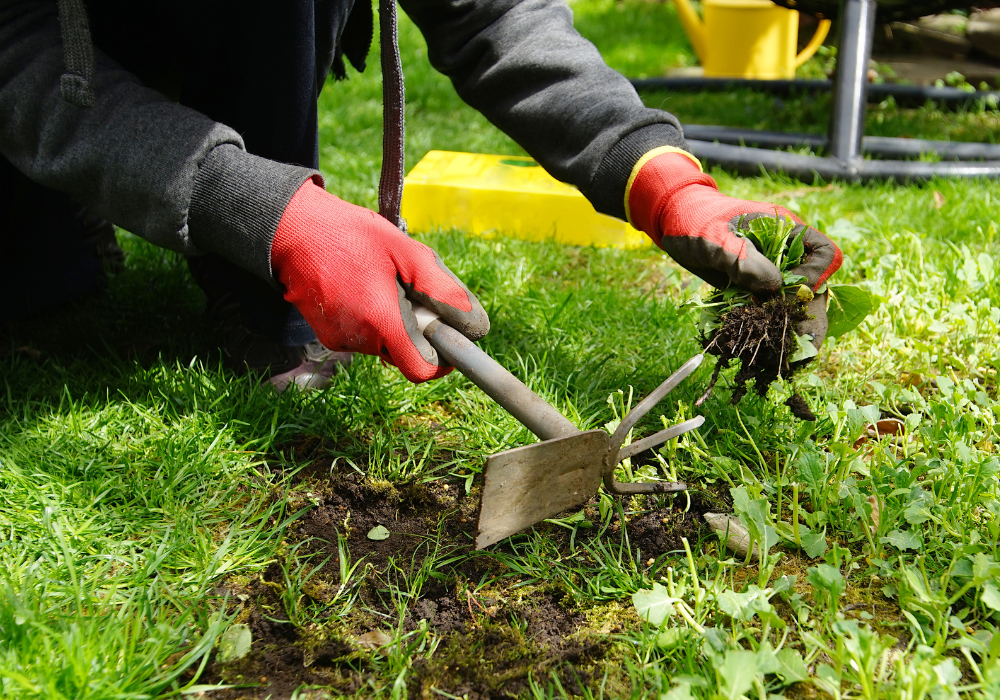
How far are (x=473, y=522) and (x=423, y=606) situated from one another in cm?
23

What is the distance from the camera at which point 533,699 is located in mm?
1152

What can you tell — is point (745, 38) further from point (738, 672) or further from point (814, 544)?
point (738, 672)

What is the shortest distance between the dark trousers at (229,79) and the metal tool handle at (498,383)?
590 mm

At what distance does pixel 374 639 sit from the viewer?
1.25 meters

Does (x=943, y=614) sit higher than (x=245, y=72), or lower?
lower

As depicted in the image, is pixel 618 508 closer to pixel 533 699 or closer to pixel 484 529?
pixel 484 529

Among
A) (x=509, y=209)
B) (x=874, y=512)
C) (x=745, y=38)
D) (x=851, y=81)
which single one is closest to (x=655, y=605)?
(x=874, y=512)

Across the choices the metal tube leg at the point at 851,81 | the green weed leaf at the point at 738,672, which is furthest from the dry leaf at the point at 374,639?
the metal tube leg at the point at 851,81

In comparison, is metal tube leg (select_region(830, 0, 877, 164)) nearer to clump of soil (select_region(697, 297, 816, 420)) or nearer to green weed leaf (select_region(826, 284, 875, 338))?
green weed leaf (select_region(826, 284, 875, 338))

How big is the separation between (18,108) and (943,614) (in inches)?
71.4

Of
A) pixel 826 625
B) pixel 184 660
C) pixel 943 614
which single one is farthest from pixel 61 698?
pixel 943 614

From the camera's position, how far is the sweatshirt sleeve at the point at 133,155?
1.41 m

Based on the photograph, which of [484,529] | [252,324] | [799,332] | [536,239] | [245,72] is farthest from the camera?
[536,239]

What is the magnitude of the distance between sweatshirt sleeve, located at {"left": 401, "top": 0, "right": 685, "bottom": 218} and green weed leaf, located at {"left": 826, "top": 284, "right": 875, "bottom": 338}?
49cm
